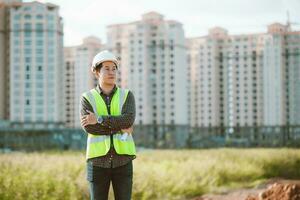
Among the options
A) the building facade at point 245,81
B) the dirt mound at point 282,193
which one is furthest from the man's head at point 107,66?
the building facade at point 245,81

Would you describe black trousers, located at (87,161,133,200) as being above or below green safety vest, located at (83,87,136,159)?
below

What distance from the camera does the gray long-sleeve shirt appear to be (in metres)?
3.46

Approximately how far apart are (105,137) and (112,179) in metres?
0.24

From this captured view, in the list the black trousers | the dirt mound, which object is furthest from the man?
the dirt mound

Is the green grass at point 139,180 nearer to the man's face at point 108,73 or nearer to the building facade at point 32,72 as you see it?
the man's face at point 108,73

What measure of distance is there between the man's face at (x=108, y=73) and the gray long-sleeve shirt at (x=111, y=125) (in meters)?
0.07

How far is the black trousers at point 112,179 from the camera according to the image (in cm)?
349

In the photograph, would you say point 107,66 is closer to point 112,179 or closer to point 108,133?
point 108,133

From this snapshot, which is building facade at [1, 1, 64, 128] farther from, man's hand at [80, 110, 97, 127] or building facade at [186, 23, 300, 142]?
man's hand at [80, 110, 97, 127]

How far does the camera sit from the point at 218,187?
10805 mm

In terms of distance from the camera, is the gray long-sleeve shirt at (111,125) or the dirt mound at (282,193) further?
the dirt mound at (282,193)

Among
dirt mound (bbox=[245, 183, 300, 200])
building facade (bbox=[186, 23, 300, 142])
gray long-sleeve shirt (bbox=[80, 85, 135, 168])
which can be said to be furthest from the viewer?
building facade (bbox=[186, 23, 300, 142])

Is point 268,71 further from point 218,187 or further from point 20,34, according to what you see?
point 218,187

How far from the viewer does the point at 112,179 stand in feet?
11.6
